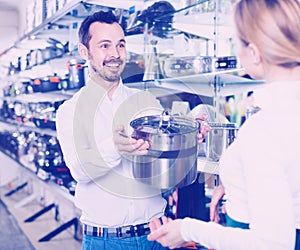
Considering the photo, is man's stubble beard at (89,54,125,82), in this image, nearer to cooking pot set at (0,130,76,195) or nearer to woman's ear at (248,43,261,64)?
woman's ear at (248,43,261,64)

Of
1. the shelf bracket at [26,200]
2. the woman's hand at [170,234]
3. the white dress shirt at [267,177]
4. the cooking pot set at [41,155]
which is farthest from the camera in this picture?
the shelf bracket at [26,200]

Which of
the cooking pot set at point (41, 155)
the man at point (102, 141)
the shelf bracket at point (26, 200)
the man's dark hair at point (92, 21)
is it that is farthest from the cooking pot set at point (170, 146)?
the shelf bracket at point (26, 200)

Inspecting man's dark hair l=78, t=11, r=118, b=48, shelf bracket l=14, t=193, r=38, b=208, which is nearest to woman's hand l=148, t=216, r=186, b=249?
man's dark hair l=78, t=11, r=118, b=48

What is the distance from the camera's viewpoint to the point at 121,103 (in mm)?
1519

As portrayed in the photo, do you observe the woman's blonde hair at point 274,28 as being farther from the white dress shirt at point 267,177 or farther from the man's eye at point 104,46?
the man's eye at point 104,46

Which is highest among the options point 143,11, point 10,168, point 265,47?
point 143,11

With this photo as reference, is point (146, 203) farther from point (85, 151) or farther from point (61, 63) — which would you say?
point (61, 63)

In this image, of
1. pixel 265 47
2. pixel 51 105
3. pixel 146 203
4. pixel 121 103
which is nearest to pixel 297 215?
pixel 265 47

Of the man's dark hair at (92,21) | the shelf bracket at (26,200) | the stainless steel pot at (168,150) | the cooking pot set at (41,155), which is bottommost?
the shelf bracket at (26,200)

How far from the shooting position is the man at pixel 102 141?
141cm

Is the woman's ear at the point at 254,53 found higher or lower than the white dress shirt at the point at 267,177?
higher

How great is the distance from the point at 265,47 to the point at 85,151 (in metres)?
0.73

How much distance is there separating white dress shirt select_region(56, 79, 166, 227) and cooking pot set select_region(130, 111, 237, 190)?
3.9 inches

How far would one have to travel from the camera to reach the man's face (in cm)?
148
